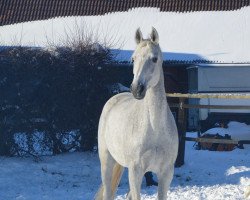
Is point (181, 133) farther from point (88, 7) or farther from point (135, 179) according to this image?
point (88, 7)

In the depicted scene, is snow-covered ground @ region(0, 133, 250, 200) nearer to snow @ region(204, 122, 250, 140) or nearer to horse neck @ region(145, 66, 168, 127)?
snow @ region(204, 122, 250, 140)

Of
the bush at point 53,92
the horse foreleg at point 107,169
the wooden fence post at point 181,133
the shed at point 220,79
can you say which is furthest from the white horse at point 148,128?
the shed at point 220,79

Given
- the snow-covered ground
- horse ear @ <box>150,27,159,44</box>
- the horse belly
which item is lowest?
the snow-covered ground

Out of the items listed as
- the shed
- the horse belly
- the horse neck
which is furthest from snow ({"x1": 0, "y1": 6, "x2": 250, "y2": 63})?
the horse neck

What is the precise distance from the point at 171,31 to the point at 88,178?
12657 millimetres

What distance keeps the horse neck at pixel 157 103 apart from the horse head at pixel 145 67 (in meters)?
0.09

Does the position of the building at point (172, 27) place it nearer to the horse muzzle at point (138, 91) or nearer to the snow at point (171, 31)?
the snow at point (171, 31)

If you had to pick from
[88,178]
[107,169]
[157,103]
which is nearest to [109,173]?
[107,169]

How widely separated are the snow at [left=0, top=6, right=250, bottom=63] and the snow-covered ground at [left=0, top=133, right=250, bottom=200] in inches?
340

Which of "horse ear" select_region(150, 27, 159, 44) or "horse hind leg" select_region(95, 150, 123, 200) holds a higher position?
"horse ear" select_region(150, 27, 159, 44)

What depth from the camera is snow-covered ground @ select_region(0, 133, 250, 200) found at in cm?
922

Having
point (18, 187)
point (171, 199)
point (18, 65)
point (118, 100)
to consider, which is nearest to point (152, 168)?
point (118, 100)

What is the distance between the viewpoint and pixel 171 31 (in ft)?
74.3

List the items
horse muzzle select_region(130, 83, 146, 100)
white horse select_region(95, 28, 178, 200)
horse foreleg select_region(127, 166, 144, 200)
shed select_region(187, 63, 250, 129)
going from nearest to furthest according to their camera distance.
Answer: horse muzzle select_region(130, 83, 146, 100) → white horse select_region(95, 28, 178, 200) → horse foreleg select_region(127, 166, 144, 200) → shed select_region(187, 63, 250, 129)
